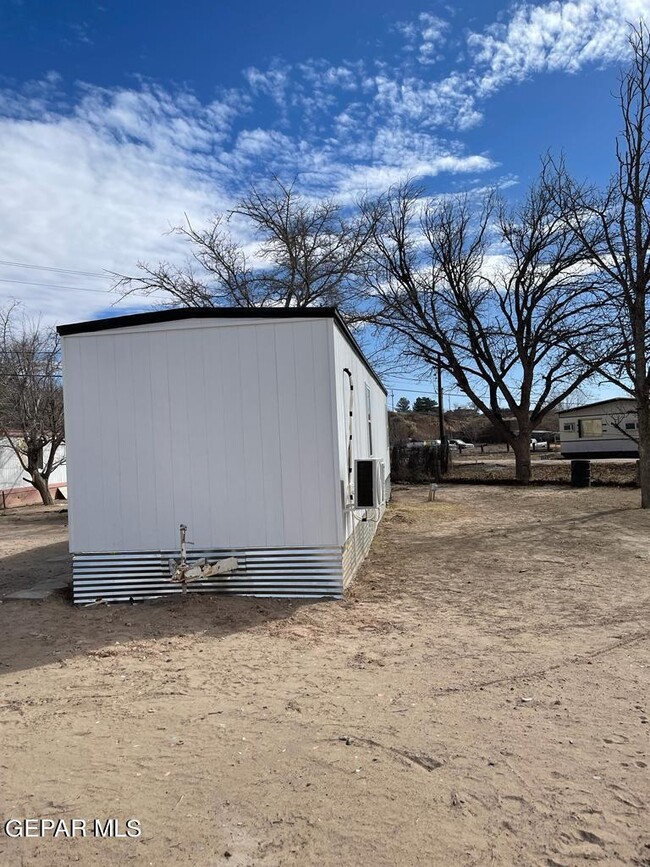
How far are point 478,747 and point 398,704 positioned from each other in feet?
2.05

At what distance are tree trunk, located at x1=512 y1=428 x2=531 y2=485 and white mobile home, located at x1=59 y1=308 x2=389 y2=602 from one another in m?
15.7

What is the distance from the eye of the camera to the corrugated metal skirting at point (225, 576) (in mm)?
5801

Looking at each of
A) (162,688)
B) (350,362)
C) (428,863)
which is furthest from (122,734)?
(350,362)

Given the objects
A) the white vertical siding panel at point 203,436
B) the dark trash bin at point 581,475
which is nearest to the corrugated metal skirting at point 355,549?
the white vertical siding panel at point 203,436

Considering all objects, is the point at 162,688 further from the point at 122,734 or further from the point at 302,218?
the point at 302,218

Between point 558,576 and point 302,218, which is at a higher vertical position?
point 302,218

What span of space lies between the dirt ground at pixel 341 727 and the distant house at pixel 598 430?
85.6 feet

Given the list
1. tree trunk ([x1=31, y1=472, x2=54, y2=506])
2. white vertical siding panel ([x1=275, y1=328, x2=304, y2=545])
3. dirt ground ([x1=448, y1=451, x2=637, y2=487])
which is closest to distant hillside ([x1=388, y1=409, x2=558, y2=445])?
dirt ground ([x1=448, y1=451, x2=637, y2=487])

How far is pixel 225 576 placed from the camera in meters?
5.89

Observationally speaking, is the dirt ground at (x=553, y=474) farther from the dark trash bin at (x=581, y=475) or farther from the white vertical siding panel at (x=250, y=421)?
the white vertical siding panel at (x=250, y=421)

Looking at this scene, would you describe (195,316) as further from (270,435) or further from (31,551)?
(31,551)

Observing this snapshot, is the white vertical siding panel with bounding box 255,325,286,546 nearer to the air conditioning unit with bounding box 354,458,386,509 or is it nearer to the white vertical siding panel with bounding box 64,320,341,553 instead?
the white vertical siding panel with bounding box 64,320,341,553

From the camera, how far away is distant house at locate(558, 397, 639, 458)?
2970cm

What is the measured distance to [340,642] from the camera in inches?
182
